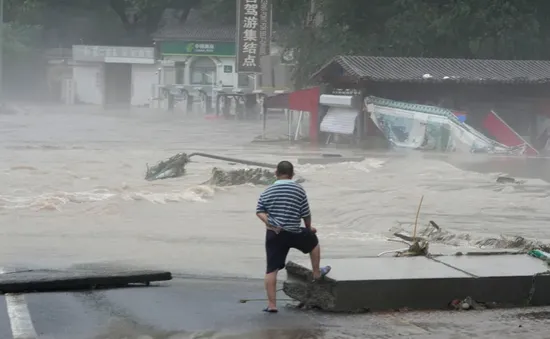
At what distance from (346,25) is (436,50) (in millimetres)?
3814

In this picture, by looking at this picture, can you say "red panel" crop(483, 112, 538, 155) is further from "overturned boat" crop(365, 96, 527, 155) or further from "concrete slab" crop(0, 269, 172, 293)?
"concrete slab" crop(0, 269, 172, 293)

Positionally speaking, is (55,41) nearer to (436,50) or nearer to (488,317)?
(436,50)

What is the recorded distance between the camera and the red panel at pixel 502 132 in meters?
29.5

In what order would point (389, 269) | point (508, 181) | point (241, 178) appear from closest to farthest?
point (389, 269) < point (241, 178) < point (508, 181)

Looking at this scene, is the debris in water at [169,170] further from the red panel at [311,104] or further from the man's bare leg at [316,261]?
the man's bare leg at [316,261]

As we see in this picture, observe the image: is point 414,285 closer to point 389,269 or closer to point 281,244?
point 389,269

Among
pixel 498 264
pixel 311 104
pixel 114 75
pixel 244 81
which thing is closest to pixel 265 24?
pixel 311 104

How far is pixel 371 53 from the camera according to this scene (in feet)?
126

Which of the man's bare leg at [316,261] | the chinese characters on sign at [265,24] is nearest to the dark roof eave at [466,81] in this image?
the chinese characters on sign at [265,24]

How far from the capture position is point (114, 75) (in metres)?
63.2

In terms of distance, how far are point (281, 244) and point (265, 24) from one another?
35.7 metres

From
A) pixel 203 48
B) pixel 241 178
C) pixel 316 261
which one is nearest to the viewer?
pixel 316 261

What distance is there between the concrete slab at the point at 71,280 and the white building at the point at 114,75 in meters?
49.8

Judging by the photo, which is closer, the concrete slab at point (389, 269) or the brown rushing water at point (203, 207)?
the concrete slab at point (389, 269)
